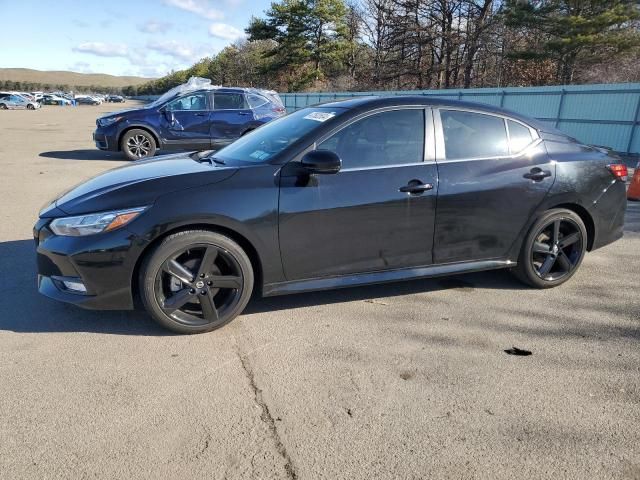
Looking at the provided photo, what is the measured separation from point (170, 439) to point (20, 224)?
4846 millimetres

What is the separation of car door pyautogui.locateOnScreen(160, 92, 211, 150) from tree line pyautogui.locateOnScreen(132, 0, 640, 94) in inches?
1000

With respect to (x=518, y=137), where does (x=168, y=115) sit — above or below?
below

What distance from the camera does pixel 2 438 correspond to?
2.31 meters

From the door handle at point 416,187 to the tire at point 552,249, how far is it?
3.69 ft

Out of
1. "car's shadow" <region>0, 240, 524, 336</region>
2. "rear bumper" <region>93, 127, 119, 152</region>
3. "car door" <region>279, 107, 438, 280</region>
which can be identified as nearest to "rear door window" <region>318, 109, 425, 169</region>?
"car door" <region>279, 107, 438, 280</region>

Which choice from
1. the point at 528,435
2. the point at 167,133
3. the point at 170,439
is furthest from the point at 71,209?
the point at 167,133

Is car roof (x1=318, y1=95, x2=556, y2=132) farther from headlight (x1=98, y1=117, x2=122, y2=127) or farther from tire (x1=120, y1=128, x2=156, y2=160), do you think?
headlight (x1=98, y1=117, x2=122, y2=127)

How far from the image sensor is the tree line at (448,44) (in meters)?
28.5

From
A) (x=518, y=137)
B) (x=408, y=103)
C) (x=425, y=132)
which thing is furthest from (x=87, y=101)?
(x=518, y=137)

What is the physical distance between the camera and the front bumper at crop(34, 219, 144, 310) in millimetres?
3082

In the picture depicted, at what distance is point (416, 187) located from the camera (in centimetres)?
361

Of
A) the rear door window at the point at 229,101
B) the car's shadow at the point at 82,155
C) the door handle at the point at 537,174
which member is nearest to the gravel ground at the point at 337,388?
the door handle at the point at 537,174

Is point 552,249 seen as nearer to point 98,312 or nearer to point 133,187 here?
point 133,187

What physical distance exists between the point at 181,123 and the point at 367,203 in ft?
28.9
